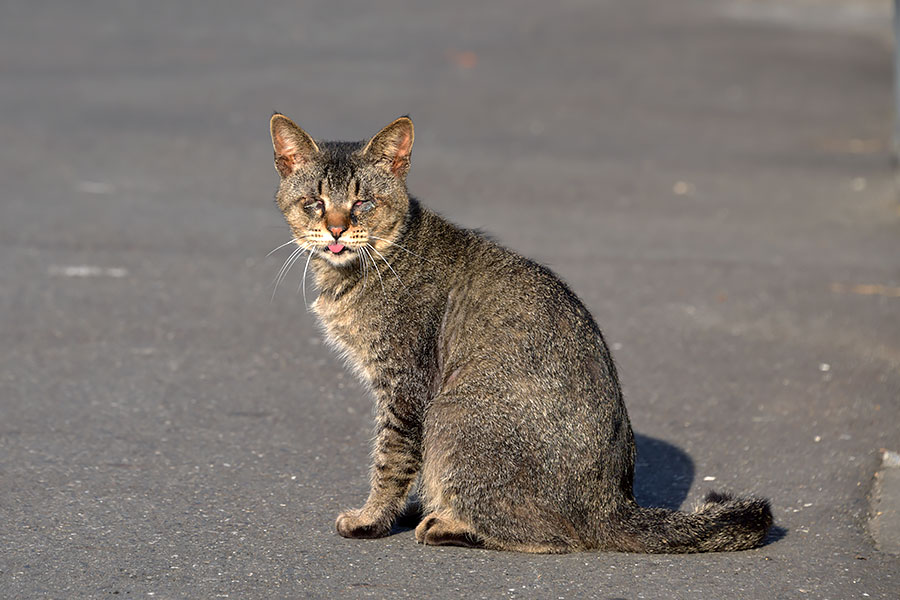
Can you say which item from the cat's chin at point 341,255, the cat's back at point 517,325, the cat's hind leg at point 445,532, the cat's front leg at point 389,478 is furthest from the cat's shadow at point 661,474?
the cat's chin at point 341,255

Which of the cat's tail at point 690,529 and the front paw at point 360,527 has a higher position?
the cat's tail at point 690,529

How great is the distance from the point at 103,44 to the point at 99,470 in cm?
1114

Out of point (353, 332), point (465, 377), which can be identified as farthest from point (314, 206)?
point (465, 377)

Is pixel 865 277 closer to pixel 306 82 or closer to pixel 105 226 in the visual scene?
pixel 105 226

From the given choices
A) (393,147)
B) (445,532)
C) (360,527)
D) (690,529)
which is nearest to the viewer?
(690,529)

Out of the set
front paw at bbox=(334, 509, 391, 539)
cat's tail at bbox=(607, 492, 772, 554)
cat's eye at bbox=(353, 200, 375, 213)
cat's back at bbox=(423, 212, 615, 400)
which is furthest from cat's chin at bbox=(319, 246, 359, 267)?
cat's tail at bbox=(607, 492, 772, 554)

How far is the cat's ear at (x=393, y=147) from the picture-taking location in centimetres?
502

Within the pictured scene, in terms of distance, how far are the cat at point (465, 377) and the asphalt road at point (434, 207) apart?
0.49ft

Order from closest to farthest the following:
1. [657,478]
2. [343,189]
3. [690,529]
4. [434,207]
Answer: [690,529] < [343,189] < [657,478] < [434,207]

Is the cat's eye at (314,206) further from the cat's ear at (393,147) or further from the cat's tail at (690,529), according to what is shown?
the cat's tail at (690,529)

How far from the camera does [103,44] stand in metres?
15.3

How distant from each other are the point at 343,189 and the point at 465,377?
3.06ft

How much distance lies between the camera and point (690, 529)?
4.49m

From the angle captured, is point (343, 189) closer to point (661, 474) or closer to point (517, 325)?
point (517, 325)
